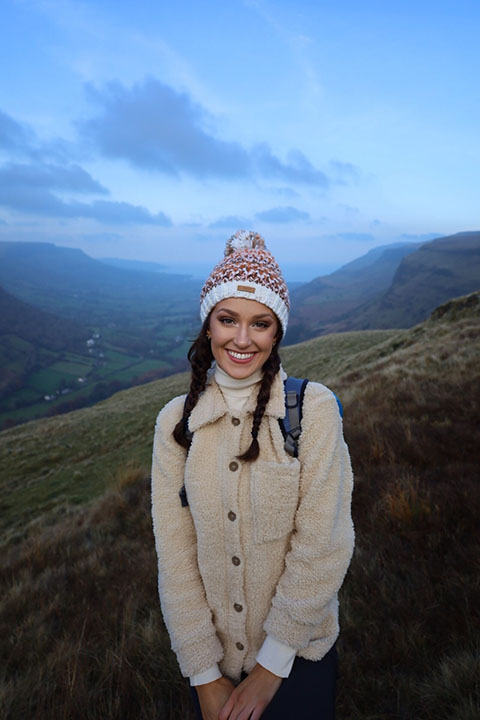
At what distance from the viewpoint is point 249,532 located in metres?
1.61

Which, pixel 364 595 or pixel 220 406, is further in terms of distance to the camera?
pixel 364 595

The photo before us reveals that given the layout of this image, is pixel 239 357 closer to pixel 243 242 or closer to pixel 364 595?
pixel 243 242

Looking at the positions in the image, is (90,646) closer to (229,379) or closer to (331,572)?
(331,572)

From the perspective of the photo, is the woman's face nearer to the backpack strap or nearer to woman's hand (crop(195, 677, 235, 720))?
the backpack strap

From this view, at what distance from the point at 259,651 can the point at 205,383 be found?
136 centimetres

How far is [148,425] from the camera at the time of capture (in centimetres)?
1686

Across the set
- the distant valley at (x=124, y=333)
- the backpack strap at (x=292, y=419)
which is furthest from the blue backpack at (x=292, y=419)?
the distant valley at (x=124, y=333)

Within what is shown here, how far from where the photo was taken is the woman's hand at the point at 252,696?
1480 mm

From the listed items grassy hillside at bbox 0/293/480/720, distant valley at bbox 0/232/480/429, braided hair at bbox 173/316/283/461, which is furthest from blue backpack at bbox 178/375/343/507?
distant valley at bbox 0/232/480/429

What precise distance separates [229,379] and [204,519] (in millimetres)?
728

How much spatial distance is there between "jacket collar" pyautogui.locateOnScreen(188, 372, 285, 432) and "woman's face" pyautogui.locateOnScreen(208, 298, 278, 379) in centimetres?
14

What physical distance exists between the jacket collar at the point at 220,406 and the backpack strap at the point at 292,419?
0.12ft

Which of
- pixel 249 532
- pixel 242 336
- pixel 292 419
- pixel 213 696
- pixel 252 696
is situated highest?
pixel 242 336

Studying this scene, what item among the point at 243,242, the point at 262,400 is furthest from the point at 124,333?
the point at 262,400
